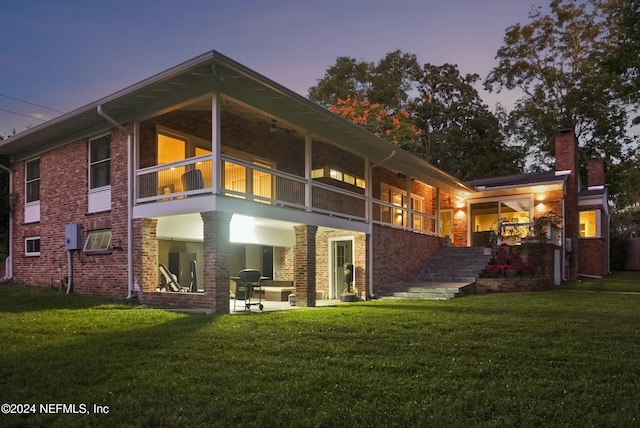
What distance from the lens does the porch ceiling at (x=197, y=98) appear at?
9.98 metres

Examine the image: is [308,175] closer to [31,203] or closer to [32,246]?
[31,203]

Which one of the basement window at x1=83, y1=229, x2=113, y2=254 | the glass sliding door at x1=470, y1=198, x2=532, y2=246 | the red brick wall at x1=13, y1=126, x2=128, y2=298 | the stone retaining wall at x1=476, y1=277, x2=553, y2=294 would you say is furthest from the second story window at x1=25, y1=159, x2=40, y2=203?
the glass sliding door at x1=470, y1=198, x2=532, y2=246

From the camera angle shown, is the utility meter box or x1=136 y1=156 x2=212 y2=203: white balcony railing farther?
the utility meter box

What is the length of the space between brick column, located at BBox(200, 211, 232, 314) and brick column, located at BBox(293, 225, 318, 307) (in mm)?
2717

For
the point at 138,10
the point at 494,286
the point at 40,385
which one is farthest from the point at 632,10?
the point at 138,10

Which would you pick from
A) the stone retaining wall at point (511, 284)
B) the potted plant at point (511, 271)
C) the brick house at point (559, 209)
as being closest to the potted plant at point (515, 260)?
the potted plant at point (511, 271)

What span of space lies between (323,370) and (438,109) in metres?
34.9

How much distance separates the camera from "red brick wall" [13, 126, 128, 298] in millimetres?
12180

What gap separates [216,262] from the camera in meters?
10.0

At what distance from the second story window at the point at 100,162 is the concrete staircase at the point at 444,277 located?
8404mm

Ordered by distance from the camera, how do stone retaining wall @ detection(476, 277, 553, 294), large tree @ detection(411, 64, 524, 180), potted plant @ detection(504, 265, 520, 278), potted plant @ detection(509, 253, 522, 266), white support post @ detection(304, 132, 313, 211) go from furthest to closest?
large tree @ detection(411, 64, 524, 180) → potted plant @ detection(509, 253, 522, 266) → potted plant @ detection(504, 265, 520, 278) → stone retaining wall @ detection(476, 277, 553, 294) → white support post @ detection(304, 132, 313, 211)

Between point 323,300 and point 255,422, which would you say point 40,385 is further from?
point 323,300

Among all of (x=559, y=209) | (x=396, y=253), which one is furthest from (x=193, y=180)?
(x=559, y=209)

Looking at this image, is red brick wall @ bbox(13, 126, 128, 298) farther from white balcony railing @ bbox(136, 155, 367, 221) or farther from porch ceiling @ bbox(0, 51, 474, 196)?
white balcony railing @ bbox(136, 155, 367, 221)
